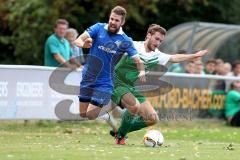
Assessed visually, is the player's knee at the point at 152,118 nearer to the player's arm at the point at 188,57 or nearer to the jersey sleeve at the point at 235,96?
the player's arm at the point at 188,57

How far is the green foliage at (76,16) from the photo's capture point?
3144 centimetres

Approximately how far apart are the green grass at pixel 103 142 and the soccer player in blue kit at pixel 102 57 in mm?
766

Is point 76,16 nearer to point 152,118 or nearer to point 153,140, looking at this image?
point 152,118

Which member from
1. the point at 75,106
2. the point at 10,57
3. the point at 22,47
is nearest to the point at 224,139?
the point at 75,106

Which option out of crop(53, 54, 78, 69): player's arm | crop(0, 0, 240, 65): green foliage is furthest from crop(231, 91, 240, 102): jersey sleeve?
crop(0, 0, 240, 65): green foliage

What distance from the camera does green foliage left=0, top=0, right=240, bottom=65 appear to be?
103 feet

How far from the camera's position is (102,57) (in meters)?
15.9

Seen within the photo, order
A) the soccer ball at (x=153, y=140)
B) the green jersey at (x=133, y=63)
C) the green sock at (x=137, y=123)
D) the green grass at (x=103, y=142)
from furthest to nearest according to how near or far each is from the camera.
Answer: the green jersey at (x=133, y=63) < the green sock at (x=137, y=123) < the soccer ball at (x=153, y=140) < the green grass at (x=103, y=142)

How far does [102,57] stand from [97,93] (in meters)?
0.66

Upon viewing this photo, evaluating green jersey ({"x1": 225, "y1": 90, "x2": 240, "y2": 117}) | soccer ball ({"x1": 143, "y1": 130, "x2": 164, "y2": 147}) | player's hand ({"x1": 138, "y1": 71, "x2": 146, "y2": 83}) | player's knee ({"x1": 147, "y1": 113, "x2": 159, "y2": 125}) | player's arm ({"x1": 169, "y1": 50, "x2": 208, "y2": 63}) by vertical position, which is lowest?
green jersey ({"x1": 225, "y1": 90, "x2": 240, "y2": 117})

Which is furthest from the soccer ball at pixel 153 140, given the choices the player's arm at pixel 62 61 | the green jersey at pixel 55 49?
the green jersey at pixel 55 49

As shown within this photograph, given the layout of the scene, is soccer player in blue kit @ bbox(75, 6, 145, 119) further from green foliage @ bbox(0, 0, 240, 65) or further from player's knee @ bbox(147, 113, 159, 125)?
green foliage @ bbox(0, 0, 240, 65)

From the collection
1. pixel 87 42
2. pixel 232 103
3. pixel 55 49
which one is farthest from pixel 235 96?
pixel 87 42

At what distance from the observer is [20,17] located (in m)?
31.8
